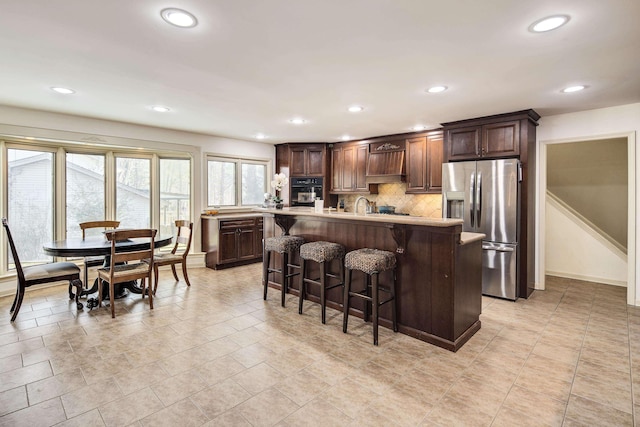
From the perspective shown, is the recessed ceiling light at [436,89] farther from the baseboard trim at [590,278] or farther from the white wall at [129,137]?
the white wall at [129,137]

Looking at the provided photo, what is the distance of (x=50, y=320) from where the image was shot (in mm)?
3316

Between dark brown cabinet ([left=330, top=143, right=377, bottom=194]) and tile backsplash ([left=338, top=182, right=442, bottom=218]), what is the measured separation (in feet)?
1.09

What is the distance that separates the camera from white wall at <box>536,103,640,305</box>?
387cm

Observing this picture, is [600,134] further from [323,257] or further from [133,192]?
[133,192]

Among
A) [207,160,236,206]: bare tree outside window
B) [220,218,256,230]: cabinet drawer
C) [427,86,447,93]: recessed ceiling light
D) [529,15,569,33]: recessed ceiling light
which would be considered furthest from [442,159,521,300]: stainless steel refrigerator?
[207,160,236,206]: bare tree outside window

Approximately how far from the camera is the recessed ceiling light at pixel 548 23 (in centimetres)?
196

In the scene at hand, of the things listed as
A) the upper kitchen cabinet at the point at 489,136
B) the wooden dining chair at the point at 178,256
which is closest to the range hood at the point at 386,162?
the upper kitchen cabinet at the point at 489,136

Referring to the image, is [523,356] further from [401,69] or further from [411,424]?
[401,69]

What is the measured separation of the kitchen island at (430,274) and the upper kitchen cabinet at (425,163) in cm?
228

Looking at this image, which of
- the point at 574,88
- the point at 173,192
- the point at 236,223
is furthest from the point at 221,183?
the point at 574,88

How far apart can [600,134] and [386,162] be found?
2965mm

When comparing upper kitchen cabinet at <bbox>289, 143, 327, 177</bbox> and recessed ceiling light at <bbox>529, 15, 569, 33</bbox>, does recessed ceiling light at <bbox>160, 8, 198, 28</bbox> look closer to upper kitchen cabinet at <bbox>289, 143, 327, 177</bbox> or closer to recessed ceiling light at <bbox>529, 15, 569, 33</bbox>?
recessed ceiling light at <bbox>529, 15, 569, 33</bbox>

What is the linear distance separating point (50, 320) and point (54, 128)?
261cm

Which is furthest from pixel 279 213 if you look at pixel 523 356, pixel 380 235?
pixel 523 356
